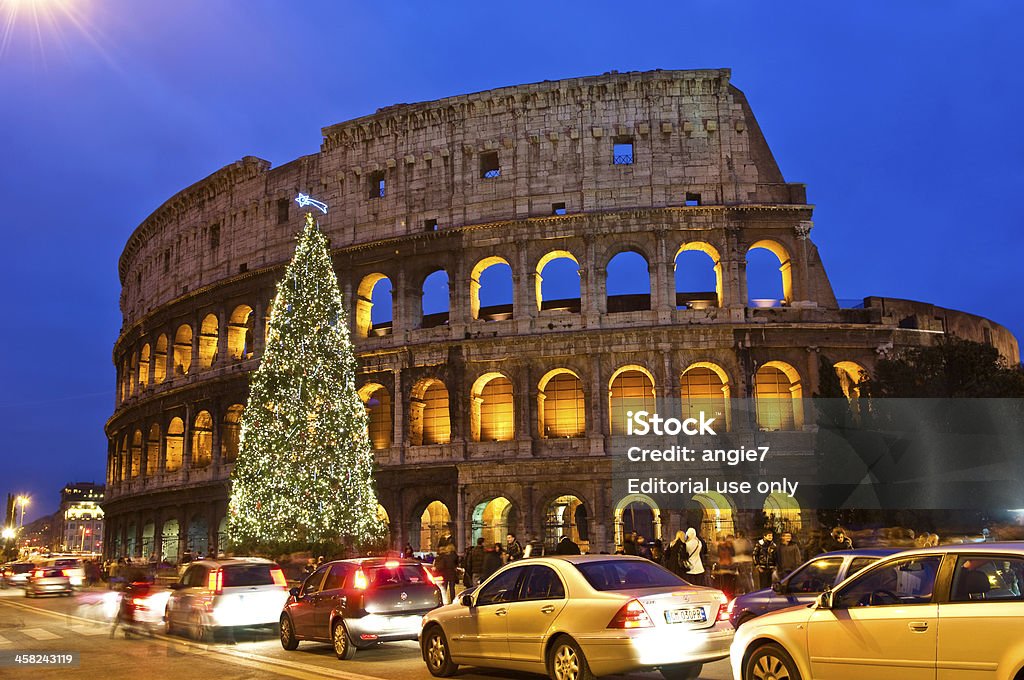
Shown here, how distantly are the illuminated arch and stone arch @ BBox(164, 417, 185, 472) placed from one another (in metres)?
17.7

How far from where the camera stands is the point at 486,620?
10.1 metres

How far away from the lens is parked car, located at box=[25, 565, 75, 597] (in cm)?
3061

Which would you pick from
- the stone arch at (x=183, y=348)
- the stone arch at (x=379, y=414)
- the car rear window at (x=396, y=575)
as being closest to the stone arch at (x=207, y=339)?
the stone arch at (x=183, y=348)

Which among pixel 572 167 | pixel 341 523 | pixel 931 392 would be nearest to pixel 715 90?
pixel 572 167

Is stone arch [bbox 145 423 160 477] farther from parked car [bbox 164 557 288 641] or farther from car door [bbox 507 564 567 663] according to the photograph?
car door [bbox 507 564 567 663]

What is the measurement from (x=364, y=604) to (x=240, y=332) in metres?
31.2

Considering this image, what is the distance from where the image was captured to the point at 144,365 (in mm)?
49469

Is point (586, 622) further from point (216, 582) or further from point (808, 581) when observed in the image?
point (216, 582)

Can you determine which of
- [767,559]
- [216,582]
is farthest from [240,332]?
[767,559]

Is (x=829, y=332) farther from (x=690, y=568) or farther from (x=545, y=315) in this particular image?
(x=690, y=568)

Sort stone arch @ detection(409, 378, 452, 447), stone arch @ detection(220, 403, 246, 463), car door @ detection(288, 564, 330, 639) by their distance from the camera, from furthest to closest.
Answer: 1. stone arch @ detection(220, 403, 246, 463)
2. stone arch @ detection(409, 378, 452, 447)
3. car door @ detection(288, 564, 330, 639)

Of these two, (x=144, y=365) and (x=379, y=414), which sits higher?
(x=144, y=365)

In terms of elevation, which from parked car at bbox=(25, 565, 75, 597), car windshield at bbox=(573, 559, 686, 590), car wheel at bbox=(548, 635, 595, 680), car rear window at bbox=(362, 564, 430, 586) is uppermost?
car windshield at bbox=(573, 559, 686, 590)

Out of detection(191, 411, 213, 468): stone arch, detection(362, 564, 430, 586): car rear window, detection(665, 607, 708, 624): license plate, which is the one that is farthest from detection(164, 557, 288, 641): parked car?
detection(191, 411, 213, 468): stone arch
